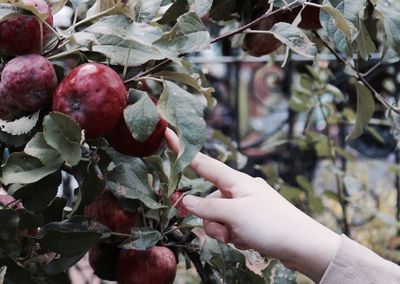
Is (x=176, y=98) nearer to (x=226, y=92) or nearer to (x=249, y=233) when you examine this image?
(x=249, y=233)

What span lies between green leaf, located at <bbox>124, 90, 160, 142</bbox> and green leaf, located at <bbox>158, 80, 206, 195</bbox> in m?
0.02

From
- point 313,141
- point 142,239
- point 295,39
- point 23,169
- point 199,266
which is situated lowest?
point 313,141

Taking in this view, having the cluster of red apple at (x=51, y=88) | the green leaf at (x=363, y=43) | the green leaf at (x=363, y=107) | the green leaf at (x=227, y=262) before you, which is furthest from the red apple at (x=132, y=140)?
the green leaf at (x=363, y=107)

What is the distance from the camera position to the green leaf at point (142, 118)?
0.68 m

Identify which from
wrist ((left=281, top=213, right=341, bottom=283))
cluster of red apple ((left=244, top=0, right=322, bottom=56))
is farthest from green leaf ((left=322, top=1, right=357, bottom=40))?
wrist ((left=281, top=213, right=341, bottom=283))

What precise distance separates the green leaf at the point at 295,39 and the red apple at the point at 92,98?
0.67 ft

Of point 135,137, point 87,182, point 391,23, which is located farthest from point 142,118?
point 391,23

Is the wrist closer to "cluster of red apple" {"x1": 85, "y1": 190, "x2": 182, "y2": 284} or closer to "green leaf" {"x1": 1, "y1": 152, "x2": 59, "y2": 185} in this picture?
"cluster of red apple" {"x1": 85, "y1": 190, "x2": 182, "y2": 284}

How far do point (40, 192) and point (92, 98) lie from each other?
0.15 m

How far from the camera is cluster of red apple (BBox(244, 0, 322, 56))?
914mm

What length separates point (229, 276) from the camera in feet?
3.00

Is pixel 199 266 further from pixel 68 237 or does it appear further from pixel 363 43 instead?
pixel 363 43

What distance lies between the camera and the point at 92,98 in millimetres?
682

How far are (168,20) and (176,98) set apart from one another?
192 millimetres
